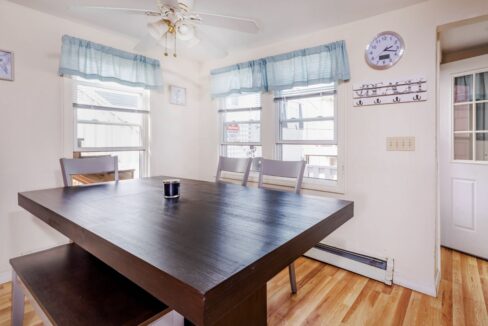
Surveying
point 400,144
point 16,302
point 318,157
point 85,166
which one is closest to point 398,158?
point 400,144

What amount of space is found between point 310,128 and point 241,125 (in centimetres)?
90

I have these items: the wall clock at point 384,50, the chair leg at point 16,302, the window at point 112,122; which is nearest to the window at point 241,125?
the window at point 112,122

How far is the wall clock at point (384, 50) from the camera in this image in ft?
6.81

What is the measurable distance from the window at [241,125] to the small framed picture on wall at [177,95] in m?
0.49

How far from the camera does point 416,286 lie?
2029mm

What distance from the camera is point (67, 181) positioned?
187 centimetres

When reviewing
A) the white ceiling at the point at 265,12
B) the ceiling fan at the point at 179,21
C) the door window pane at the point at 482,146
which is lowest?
the door window pane at the point at 482,146

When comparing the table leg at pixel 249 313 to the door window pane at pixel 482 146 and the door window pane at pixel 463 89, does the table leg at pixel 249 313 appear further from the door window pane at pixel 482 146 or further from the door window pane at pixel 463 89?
the door window pane at pixel 463 89

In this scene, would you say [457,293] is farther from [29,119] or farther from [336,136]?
[29,119]

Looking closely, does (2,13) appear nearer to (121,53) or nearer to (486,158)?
(121,53)

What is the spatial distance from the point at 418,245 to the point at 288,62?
1.97 metres

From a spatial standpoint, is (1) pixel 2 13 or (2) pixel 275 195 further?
(1) pixel 2 13

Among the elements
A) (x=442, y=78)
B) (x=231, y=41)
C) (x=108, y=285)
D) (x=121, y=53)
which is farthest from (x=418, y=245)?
(x=121, y=53)

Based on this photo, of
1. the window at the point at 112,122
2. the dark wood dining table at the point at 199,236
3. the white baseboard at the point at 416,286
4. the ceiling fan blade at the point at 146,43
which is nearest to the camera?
the dark wood dining table at the point at 199,236
